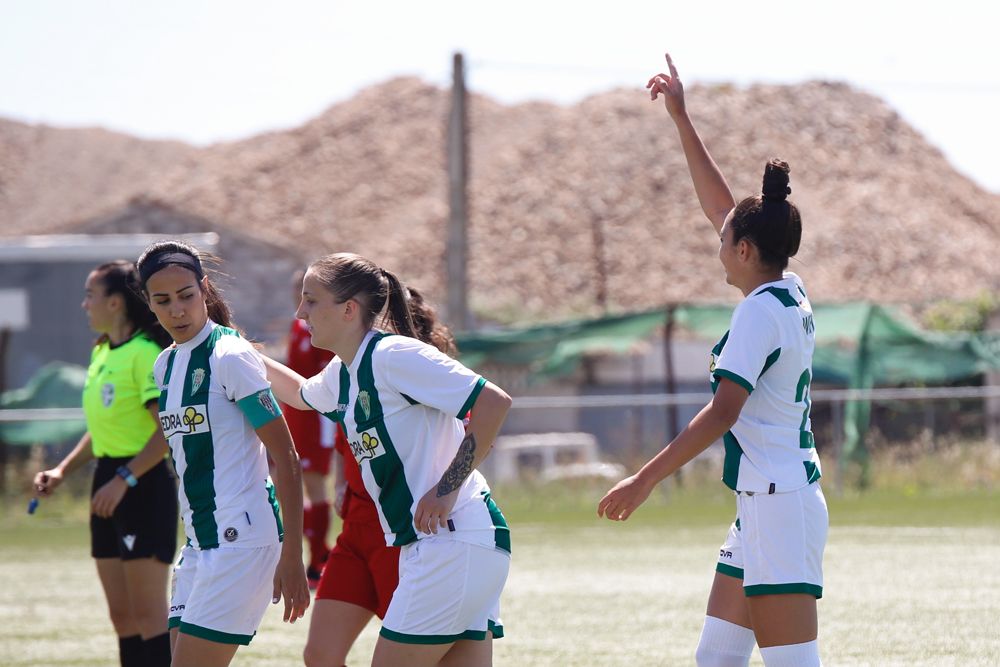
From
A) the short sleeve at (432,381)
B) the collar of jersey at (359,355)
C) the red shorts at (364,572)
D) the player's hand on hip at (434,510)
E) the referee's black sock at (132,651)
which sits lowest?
the referee's black sock at (132,651)

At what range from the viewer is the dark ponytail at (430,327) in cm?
588

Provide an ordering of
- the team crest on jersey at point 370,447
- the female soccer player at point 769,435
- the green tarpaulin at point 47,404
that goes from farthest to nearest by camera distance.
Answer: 1. the green tarpaulin at point 47,404
2. the team crest on jersey at point 370,447
3. the female soccer player at point 769,435

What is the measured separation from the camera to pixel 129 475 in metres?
6.39

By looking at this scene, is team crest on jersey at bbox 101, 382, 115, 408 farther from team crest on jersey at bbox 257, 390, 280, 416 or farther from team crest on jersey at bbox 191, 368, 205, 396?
team crest on jersey at bbox 257, 390, 280, 416

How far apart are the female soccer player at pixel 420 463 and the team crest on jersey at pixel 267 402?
0.93 feet

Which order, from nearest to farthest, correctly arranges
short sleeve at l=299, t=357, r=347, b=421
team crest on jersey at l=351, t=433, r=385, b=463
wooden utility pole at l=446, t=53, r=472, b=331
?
team crest on jersey at l=351, t=433, r=385, b=463, short sleeve at l=299, t=357, r=347, b=421, wooden utility pole at l=446, t=53, r=472, b=331

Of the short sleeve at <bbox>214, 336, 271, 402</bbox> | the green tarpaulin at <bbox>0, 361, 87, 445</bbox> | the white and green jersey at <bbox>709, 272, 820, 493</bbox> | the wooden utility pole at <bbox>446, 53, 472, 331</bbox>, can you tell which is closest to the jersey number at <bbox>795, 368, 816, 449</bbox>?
the white and green jersey at <bbox>709, 272, 820, 493</bbox>

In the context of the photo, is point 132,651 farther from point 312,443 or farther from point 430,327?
point 312,443

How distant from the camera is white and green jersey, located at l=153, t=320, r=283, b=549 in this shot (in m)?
4.92

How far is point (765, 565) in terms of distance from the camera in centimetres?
455

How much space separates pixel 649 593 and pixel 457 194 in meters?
13.2

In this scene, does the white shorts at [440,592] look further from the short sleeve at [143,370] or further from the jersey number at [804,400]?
the short sleeve at [143,370]

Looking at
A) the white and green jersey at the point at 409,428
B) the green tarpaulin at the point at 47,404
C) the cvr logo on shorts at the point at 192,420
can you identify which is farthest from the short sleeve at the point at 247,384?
the green tarpaulin at the point at 47,404

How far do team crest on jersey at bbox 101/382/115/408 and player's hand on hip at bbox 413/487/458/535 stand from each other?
8.89 feet
